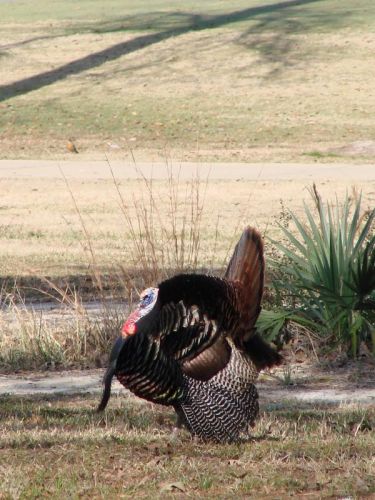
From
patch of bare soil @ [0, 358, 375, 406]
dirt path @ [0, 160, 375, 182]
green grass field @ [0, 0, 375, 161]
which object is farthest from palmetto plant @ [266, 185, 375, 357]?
green grass field @ [0, 0, 375, 161]

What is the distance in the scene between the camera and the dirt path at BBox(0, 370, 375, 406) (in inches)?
272

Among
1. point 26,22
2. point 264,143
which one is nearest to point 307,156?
point 264,143

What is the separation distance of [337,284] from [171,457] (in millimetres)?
3014

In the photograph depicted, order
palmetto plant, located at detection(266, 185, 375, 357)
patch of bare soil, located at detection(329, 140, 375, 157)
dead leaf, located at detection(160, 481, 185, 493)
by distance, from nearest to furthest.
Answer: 1. dead leaf, located at detection(160, 481, 185, 493)
2. palmetto plant, located at detection(266, 185, 375, 357)
3. patch of bare soil, located at detection(329, 140, 375, 157)

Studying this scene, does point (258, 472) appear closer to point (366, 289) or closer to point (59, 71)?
point (366, 289)

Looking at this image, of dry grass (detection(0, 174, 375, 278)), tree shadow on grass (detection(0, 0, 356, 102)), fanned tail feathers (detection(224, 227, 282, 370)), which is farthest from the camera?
tree shadow on grass (detection(0, 0, 356, 102))

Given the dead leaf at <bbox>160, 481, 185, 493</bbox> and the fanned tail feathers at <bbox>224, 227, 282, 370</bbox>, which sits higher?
the fanned tail feathers at <bbox>224, 227, 282, 370</bbox>

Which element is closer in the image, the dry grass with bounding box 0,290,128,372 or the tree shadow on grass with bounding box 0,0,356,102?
the dry grass with bounding box 0,290,128,372

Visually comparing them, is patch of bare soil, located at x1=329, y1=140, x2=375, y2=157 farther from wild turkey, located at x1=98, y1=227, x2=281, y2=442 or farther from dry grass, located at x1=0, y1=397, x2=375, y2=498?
wild turkey, located at x1=98, y1=227, x2=281, y2=442

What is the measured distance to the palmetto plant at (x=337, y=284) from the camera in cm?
787

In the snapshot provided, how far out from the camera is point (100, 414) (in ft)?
20.6

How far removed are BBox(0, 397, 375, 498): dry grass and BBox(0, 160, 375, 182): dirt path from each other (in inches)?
457

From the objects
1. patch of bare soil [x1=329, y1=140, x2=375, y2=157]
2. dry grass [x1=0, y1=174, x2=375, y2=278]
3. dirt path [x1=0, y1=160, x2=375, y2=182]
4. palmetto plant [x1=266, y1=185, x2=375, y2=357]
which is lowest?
patch of bare soil [x1=329, y1=140, x2=375, y2=157]

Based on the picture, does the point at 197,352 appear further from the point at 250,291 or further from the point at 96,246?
→ the point at 96,246
